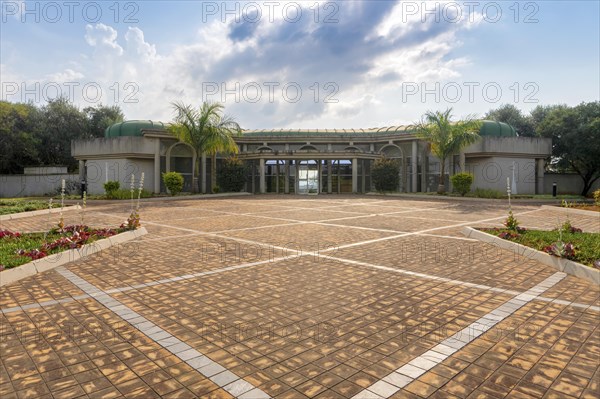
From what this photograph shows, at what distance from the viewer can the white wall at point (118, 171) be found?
31.7 m

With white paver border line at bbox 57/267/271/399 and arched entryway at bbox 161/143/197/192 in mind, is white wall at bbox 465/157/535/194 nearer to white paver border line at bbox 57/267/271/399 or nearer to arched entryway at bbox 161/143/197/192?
arched entryway at bbox 161/143/197/192

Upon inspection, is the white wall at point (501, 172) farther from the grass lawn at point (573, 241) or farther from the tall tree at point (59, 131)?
the tall tree at point (59, 131)

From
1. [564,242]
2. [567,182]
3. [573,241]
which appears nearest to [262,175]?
[573,241]

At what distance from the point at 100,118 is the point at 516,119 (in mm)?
47991

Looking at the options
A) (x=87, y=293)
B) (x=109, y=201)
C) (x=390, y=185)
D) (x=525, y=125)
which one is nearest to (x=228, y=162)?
(x=109, y=201)

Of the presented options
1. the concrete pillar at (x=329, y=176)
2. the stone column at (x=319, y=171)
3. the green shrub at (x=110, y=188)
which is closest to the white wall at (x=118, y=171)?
the green shrub at (x=110, y=188)

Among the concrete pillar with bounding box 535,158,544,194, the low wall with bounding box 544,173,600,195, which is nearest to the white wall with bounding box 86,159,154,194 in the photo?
the concrete pillar with bounding box 535,158,544,194

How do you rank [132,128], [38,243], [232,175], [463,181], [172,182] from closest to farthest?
[38,243], [463,181], [172,182], [232,175], [132,128]

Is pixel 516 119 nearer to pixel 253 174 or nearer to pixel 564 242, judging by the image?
pixel 253 174

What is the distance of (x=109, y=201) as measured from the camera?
25.2 meters

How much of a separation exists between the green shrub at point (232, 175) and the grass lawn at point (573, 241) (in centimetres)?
2389


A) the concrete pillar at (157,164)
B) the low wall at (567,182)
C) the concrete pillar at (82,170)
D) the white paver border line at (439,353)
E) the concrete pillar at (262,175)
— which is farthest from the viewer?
the low wall at (567,182)

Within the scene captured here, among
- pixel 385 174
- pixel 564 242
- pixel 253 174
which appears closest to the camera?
pixel 564 242

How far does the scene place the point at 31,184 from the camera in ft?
119
